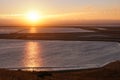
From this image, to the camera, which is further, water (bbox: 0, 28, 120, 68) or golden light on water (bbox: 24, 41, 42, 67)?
golden light on water (bbox: 24, 41, 42, 67)

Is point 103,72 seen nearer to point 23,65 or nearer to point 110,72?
point 110,72

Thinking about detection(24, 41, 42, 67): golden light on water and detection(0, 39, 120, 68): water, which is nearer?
detection(0, 39, 120, 68): water

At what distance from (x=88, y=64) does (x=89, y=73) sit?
18.4ft

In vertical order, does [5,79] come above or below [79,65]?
above

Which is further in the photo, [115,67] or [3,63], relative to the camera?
[3,63]

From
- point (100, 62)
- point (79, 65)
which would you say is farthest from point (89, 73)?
point (100, 62)

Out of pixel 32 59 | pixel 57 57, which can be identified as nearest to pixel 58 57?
pixel 57 57

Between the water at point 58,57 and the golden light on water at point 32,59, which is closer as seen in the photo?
the water at point 58,57

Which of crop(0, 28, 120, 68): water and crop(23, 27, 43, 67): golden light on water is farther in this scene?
crop(23, 27, 43, 67): golden light on water

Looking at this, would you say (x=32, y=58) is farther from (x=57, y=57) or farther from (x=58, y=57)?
(x=58, y=57)

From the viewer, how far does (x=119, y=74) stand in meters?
20.0

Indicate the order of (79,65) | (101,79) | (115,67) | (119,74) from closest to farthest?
(101,79), (119,74), (115,67), (79,65)

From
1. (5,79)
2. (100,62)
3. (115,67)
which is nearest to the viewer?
(5,79)

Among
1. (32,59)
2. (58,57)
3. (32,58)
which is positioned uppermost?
(58,57)
